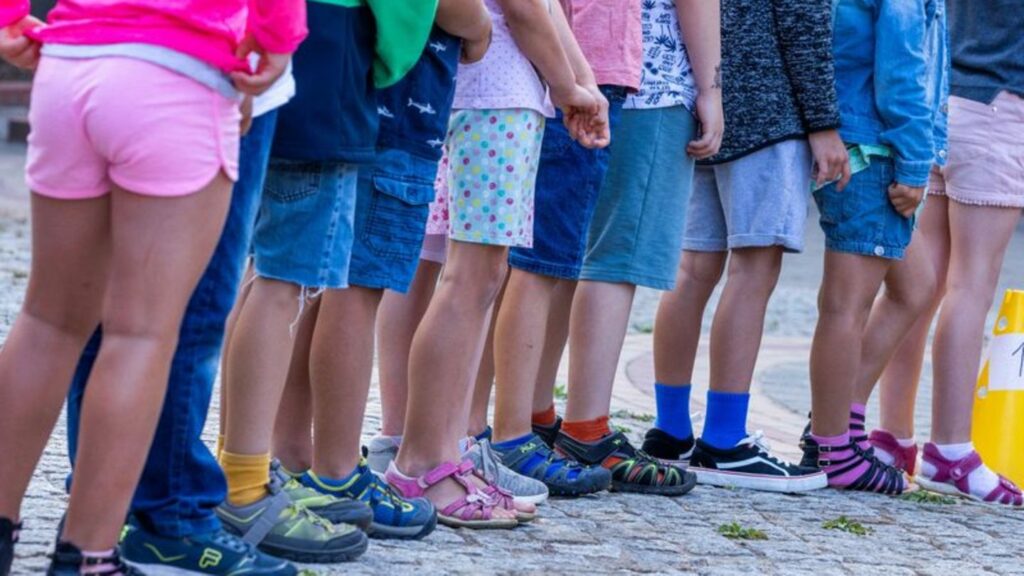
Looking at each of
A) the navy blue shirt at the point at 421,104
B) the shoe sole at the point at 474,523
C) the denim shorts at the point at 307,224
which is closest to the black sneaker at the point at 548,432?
the shoe sole at the point at 474,523

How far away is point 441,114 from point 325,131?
0.48 meters

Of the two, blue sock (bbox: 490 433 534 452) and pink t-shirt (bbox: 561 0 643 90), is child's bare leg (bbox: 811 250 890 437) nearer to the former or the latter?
pink t-shirt (bbox: 561 0 643 90)

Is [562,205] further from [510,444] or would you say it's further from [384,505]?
[384,505]

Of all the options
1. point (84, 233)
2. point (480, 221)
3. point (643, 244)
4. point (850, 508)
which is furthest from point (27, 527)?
point (850, 508)

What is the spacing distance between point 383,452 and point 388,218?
3.19ft

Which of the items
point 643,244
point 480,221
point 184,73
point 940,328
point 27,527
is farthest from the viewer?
point 940,328

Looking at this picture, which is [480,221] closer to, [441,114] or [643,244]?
[441,114]

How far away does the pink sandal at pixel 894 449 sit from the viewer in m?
5.91

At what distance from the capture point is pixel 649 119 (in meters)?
5.03

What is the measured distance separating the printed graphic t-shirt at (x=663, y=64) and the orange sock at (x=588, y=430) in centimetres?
91

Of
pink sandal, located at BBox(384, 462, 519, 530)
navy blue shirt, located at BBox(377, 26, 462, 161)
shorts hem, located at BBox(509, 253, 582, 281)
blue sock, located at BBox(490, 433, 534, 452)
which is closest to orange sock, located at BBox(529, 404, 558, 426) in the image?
blue sock, located at BBox(490, 433, 534, 452)

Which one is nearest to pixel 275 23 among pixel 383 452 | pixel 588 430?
pixel 383 452

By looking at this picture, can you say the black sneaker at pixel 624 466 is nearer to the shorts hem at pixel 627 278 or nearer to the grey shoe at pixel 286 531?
the shorts hem at pixel 627 278

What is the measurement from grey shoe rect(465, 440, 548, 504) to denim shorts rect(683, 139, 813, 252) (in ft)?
3.63
